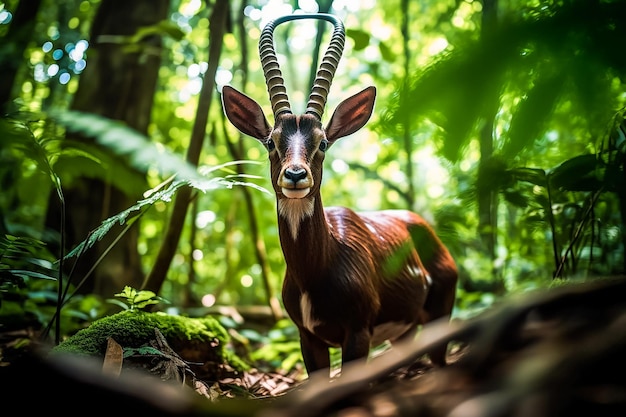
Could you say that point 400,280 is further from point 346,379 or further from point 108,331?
point 346,379

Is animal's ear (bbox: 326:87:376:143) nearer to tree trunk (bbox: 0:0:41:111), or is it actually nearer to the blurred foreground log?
tree trunk (bbox: 0:0:41:111)

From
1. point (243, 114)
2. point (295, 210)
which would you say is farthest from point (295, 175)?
point (243, 114)

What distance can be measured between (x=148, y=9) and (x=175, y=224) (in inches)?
154

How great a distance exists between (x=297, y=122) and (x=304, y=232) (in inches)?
30.7

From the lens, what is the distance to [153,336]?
3080mm

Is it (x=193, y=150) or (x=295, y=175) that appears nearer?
(x=295, y=175)

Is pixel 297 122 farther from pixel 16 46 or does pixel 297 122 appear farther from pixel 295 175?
pixel 16 46

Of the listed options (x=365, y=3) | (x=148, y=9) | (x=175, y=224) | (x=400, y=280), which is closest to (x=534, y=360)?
(x=400, y=280)

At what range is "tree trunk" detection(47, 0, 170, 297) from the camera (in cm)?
595

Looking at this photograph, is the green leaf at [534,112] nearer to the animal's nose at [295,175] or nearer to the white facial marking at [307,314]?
the animal's nose at [295,175]

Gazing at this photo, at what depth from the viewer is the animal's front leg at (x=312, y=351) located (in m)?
3.70

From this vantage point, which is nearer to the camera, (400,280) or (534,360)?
(534,360)

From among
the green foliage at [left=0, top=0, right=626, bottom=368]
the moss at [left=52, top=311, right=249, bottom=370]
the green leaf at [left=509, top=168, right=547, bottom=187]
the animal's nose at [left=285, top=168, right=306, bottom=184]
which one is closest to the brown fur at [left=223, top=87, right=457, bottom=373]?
the animal's nose at [left=285, top=168, right=306, bottom=184]

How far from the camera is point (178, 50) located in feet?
22.0
